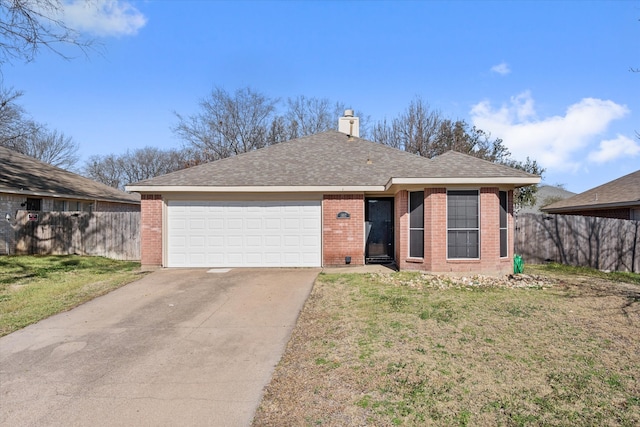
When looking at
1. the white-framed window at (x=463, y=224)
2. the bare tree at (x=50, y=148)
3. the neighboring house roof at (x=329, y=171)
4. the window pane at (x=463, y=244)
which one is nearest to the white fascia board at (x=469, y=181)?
the neighboring house roof at (x=329, y=171)

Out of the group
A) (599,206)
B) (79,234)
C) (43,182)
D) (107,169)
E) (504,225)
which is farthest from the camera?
(107,169)

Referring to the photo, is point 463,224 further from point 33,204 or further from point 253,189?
point 33,204

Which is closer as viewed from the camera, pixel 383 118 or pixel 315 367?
pixel 315 367

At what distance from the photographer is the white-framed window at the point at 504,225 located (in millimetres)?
10070

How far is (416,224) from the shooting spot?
10.2 metres

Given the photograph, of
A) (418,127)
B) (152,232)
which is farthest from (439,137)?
(152,232)

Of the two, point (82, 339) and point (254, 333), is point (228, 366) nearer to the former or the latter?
point (254, 333)

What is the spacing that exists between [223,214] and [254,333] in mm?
6599

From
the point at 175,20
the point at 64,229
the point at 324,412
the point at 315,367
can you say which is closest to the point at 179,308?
the point at 315,367

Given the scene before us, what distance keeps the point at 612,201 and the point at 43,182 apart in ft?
80.9

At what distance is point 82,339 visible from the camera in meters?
5.41

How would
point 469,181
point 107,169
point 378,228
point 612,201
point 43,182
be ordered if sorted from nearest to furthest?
point 469,181 < point 378,228 < point 612,201 < point 43,182 < point 107,169

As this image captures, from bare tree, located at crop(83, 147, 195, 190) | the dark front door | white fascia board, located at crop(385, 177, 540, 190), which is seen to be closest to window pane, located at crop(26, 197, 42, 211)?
the dark front door

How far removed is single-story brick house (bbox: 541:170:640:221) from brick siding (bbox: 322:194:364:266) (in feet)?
33.4
